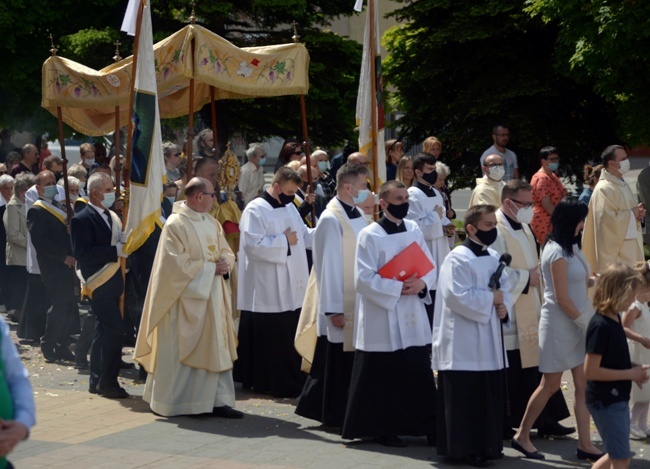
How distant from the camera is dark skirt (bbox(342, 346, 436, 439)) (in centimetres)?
876

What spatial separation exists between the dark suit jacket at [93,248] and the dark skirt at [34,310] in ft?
10.4

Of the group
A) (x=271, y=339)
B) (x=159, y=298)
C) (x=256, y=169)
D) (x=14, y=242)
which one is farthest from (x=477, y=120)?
(x=159, y=298)

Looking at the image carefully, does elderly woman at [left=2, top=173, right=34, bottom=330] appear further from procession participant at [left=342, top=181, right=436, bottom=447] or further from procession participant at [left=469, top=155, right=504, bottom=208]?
procession participant at [left=342, top=181, right=436, bottom=447]

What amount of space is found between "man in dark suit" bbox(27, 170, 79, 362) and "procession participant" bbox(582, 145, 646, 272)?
5562 millimetres

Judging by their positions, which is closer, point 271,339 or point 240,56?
point 271,339

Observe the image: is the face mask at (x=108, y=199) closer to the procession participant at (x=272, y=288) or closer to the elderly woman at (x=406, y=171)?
the procession participant at (x=272, y=288)

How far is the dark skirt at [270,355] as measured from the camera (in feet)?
35.8

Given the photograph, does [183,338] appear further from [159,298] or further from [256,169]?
[256,169]

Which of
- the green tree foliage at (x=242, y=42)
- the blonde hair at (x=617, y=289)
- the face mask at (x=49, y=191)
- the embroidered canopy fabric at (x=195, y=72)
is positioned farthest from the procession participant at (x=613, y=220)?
the green tree foliage at (x=242, y=42)

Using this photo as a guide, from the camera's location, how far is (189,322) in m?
9.87

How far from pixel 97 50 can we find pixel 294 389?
11.8 meters

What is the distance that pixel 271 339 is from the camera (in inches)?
434

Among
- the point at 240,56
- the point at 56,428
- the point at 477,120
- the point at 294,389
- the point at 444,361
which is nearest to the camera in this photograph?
the point at 444,361

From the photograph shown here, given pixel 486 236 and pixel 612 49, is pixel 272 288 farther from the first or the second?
pixel 612 49
